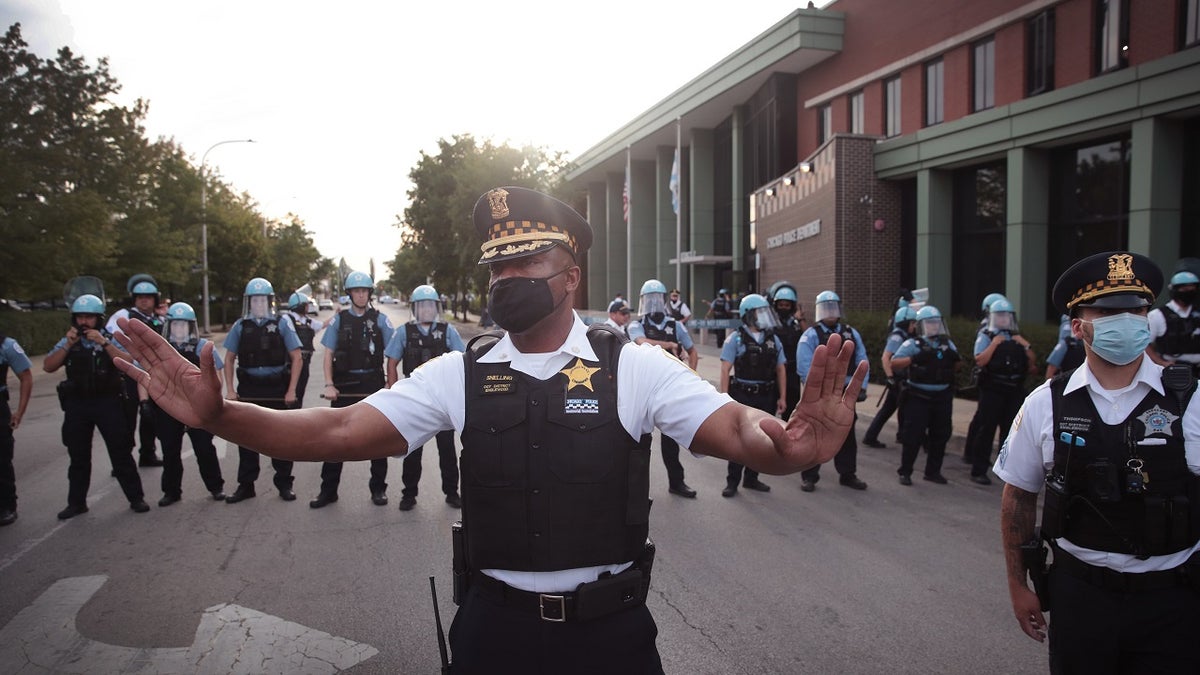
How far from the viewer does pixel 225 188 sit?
145 feet

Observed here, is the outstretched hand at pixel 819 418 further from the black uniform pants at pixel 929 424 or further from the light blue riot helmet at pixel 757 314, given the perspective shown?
the black uniform pants at pixel 929 424

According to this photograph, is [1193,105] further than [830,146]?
No

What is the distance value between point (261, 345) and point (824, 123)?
20.2 m

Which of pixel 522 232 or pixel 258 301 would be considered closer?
pixel 522 232

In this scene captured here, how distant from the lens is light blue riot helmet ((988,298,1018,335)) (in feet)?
26.7

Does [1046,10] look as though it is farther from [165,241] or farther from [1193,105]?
[165,241]

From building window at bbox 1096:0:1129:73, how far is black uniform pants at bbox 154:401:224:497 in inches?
638

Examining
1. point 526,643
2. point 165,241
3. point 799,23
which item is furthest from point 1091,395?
point 165,241

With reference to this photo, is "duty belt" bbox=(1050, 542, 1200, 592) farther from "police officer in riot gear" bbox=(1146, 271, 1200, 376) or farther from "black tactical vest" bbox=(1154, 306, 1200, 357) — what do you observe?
"black tactical vest" bbox=(1154, 306, 1200, 357)

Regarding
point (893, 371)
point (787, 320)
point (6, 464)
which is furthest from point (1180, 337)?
point (6, 464)

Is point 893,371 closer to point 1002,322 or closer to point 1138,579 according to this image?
point 1002,322

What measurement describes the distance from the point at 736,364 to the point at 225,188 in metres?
44.5

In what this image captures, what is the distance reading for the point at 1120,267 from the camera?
114 inches

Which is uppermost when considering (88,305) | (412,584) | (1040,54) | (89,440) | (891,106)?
(891,106)
